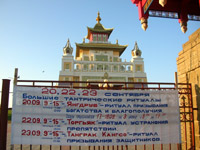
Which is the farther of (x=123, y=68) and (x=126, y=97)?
(x=123, y=68)

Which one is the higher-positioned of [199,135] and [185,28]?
[185,28]

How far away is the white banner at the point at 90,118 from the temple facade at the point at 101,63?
1994cm

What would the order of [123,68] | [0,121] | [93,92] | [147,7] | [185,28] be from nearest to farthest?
[0,121] → [93,92] → [147,7] → [185,28] → [123,68]

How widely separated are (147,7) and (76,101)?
3.64 meters

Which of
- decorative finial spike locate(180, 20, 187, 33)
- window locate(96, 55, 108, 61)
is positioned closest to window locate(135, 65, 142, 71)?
window locate(96, 55, 108, 61)

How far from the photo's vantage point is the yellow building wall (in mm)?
4160

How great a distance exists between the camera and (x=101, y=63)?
26.8m

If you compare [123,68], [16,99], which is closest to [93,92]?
[16,99]

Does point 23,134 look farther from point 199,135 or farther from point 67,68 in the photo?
point 67,68

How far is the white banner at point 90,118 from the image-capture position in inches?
144

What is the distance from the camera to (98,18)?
1336 inches

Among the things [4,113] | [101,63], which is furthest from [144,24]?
[101,63]

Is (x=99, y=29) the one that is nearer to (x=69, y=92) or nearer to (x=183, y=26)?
(x=183, y=26)

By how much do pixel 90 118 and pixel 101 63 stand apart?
23.2 m
